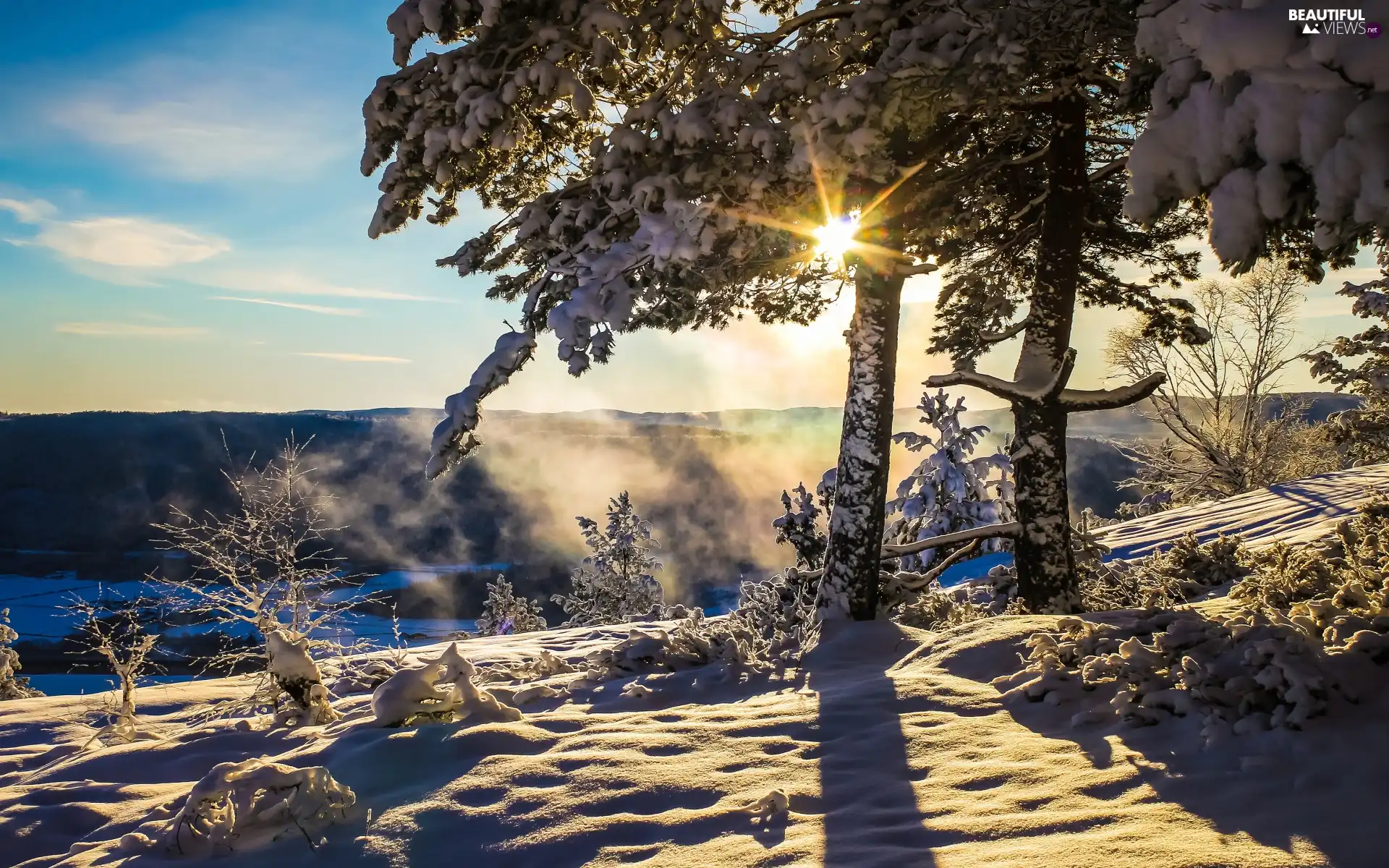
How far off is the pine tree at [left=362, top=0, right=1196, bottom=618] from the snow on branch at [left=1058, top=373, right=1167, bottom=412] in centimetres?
3

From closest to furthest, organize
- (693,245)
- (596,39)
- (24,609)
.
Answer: (693,245) < (596,39) < (24,609)

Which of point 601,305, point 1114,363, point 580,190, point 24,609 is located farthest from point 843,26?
point 24,609

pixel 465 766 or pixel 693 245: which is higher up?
pixel 693 245

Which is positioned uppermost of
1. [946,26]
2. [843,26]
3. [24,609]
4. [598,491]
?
[843,26]

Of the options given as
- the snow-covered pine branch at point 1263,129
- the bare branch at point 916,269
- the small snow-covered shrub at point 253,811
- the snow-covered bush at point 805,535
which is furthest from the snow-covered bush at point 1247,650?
the snow-covered bush at point 805,535

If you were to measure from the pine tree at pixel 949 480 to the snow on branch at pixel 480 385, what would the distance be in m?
14.7

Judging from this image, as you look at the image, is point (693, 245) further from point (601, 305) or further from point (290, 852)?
point (290, 852)

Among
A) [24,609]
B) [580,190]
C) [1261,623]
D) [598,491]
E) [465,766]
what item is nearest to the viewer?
[465,766]

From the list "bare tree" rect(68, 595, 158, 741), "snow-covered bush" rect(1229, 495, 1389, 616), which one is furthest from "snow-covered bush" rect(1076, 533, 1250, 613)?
"bare tree" rect(68, 595, 158, 741)

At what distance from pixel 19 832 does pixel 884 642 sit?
6127 mm

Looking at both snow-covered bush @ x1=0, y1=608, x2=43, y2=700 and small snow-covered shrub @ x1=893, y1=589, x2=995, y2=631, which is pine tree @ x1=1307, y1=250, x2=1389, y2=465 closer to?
small snow-covered shrub @ x1=893, y1=589, x2=995, y2=631

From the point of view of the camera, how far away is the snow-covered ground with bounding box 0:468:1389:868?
267cm

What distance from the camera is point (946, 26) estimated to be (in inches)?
210

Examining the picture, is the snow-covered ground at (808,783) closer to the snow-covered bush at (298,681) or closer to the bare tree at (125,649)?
the snow-covered bush at (298,681)
